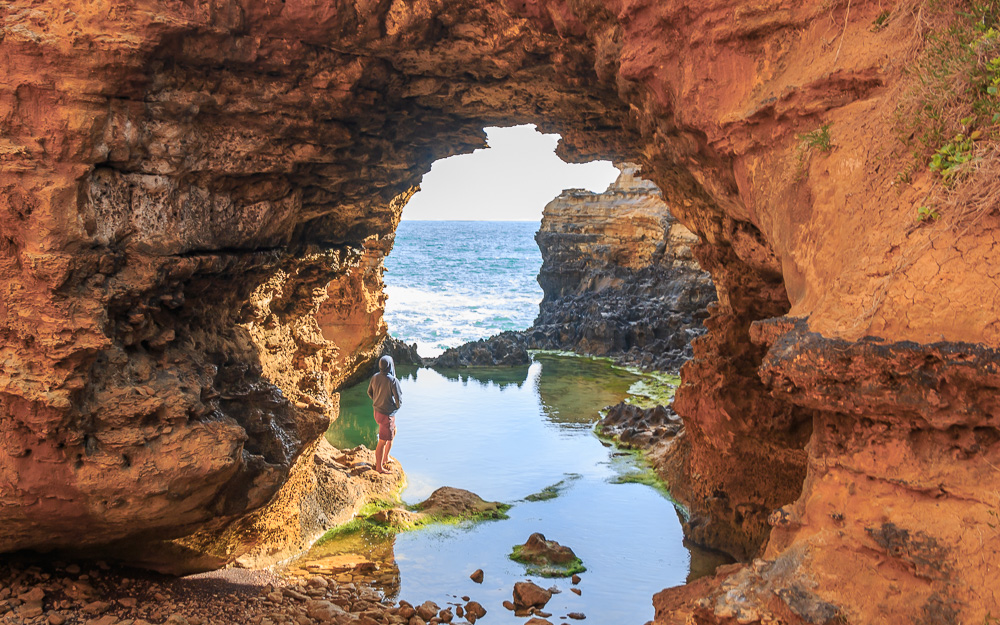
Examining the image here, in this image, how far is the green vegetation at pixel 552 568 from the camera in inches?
278

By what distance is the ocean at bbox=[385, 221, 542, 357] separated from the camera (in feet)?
118

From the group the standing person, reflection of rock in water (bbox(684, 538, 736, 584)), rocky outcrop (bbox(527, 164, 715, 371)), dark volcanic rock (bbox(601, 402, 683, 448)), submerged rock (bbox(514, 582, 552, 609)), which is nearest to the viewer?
submerged rock (bbox(514, 582, 552, 609))

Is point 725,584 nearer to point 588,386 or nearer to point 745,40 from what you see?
point 745,40

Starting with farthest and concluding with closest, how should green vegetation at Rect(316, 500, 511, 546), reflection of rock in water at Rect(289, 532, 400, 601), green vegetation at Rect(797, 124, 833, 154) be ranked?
green vegetation at Rect(316, 500, 511, 546) → reflection of rock in water at Rect(289, 532, 400, 601) → green vegetation at Rect(797, 124, 833, 154)

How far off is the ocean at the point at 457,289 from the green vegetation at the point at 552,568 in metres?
10.6

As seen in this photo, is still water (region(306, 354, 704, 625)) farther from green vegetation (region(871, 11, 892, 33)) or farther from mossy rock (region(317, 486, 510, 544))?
green vegetation (region(871, 11, 892, 33))

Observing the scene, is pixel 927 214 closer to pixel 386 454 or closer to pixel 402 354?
pixel 386 454

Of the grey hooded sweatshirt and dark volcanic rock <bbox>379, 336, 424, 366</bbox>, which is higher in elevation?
the grey hooded sweatshirt

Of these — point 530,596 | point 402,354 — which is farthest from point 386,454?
point 402,354

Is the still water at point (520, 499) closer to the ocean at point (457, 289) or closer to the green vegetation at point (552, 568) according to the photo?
the green vegetation at point (552, 568)

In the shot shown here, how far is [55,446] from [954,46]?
6.32 meters

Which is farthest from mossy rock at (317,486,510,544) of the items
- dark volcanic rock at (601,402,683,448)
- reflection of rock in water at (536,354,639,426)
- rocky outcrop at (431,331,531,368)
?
rocky outcrop at (431,331,531,368)

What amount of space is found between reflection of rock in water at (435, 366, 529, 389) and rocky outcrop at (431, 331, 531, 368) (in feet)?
1.51

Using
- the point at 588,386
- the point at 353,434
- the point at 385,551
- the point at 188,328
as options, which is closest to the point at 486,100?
the point at 188,328
